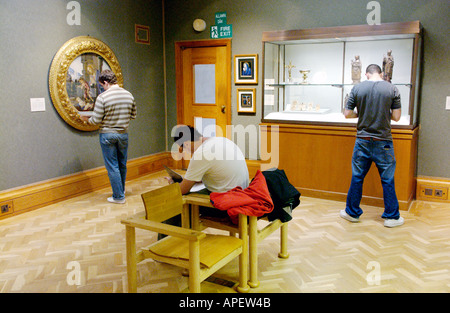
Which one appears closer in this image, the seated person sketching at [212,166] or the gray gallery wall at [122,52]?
the seated person sketching at [212,166]

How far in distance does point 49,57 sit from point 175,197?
A: 3.27 meters

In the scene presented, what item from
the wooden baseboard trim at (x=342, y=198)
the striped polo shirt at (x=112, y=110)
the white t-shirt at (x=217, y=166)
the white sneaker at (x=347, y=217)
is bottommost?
the white sneaker at (x=347, y=217)

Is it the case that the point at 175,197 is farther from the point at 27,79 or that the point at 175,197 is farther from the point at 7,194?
the point at 27,79

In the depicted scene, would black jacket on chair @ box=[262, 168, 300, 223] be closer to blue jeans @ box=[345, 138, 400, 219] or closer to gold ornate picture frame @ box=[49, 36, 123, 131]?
blue jeans @ box=[345, 138, 400, 219]

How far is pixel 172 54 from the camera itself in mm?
7062

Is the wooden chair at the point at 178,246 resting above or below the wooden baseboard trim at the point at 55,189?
above

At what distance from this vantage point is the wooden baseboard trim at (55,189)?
4.75 meters

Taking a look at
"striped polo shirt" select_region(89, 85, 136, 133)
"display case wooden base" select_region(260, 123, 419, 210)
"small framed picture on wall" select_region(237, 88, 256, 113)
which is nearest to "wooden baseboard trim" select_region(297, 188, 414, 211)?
"display case wooden base" select_region(260, 123, 419, 210)

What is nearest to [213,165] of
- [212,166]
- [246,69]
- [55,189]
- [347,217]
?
[212,166]

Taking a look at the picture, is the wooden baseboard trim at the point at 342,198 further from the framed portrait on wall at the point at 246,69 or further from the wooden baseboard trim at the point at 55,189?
the wooden baseboard trim at the point at 55,189

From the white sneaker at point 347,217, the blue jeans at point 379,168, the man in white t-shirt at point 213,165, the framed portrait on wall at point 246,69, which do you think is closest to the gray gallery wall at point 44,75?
the framed portrait on wall at point 246,69

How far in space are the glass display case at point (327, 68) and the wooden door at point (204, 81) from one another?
3.54 feet

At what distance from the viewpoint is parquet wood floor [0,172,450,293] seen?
316cm

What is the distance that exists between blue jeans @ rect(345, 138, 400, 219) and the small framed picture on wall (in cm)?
235
